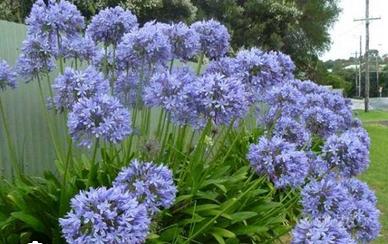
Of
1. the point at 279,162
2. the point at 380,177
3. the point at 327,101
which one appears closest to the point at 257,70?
the point at 279,162

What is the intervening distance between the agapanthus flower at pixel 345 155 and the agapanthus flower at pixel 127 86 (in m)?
1.63

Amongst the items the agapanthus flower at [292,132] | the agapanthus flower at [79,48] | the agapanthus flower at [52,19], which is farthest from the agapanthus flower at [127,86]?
the agapanthus flower at [292,132]

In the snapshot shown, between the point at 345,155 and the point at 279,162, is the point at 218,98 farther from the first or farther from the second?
the point at 345,155

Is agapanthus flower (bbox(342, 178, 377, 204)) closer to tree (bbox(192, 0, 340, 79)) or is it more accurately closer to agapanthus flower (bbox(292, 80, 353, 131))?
agapanthus flower (bbox(292, 80, 353, 131))

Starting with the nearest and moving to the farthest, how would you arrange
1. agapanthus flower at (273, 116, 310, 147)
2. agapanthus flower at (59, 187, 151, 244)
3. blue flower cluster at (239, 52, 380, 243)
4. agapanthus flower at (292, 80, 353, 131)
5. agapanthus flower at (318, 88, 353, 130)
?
agapanthus flower at (59, 187, 151, 244)
blue flower cluster at (239, 52, 380, 243)
agapanthus flower at (273, 116, 310, 147)
agapanthus flower at (292, 80, 353, 131)
agapanthus flower at (318, 88, 353, 130)

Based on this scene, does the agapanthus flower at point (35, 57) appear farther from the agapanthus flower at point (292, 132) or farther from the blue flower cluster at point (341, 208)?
the blue flower cluster at point (341, 208)

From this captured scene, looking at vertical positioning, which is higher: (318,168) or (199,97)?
(199,97)

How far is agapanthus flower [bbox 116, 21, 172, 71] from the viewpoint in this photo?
13.0 feet

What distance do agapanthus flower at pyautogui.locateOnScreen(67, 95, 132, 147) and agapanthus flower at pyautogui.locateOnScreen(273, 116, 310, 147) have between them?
2.08 metres

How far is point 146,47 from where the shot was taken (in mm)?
3967

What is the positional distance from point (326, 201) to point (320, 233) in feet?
1.82

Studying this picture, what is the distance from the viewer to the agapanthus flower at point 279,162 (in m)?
3.64

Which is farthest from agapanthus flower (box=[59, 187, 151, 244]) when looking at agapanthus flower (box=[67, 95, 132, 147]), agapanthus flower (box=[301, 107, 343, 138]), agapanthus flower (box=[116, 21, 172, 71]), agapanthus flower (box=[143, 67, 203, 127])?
agapanthus flower (box=[301, 107, 343, 138])

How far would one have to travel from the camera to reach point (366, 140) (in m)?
5.14
